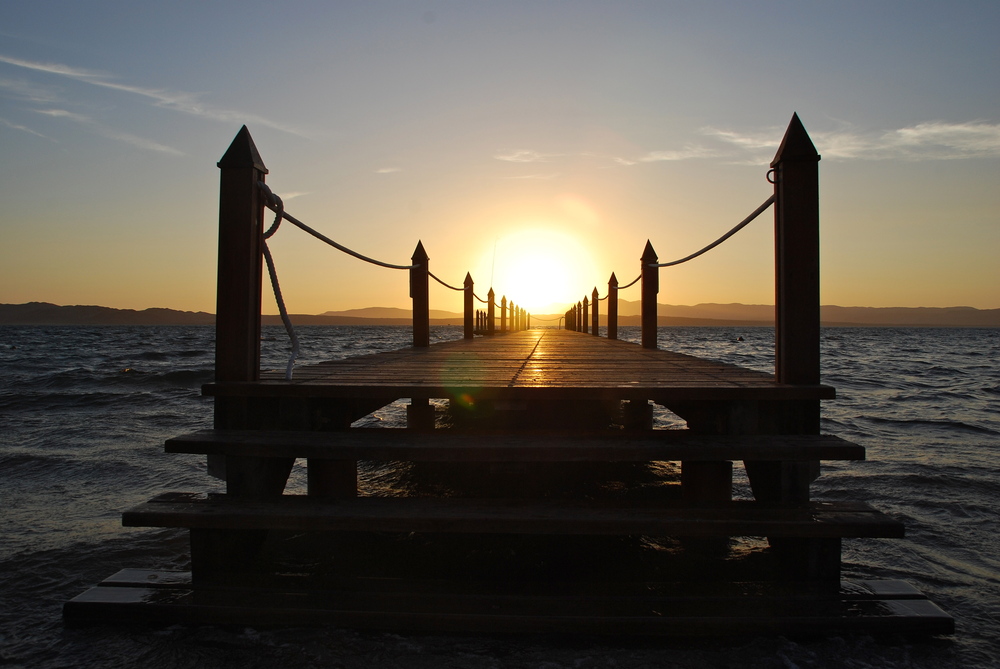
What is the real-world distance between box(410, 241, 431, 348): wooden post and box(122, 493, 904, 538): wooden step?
201 inches

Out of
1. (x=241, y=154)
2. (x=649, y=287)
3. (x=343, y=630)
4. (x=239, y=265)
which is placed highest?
(x=241, y=154)

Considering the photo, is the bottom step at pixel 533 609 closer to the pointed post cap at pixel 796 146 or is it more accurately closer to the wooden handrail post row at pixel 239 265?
the wooden handrail post row at pixel 239 265

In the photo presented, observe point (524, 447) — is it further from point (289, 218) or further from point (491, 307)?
point (491, 307)

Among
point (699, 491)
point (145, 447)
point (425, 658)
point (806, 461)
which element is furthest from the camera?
point (145, 447)

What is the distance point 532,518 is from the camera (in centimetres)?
256

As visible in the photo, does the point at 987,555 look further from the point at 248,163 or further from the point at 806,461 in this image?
the point at 248,163

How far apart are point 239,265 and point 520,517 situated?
6.74 feet

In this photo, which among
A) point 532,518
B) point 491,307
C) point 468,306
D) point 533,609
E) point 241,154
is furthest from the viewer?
point 491,307

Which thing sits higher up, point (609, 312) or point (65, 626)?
point (609, 312)

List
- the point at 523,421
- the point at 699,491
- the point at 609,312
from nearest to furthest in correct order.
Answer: the point at 699,491 → the point at 523,421 → the point at 609,312

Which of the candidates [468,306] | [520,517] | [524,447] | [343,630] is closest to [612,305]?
[468,306]

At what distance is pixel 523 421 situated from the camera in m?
7.45

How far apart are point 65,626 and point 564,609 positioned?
225cm

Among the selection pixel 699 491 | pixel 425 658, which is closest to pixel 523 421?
pixel 699 491
